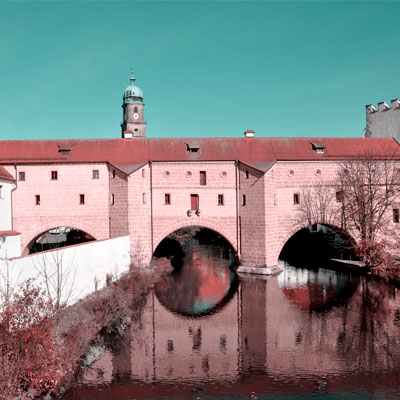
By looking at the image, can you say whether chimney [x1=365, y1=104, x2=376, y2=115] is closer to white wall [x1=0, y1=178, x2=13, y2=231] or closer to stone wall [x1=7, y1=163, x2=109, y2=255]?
stone wall [x1=7, y1=163, x2=109, y2=255]

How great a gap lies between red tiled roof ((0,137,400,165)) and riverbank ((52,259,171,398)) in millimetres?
8787

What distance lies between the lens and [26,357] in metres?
11.7

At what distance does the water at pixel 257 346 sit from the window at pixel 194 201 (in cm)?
585

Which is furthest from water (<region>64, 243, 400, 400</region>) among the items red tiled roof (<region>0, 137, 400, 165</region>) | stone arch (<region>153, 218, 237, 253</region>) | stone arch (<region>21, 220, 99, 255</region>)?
red tiled roof (<region>0, 137, 400, 165</region>)

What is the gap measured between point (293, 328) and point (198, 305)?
581 cm

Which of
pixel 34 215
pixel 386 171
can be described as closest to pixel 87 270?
pixel 34 215

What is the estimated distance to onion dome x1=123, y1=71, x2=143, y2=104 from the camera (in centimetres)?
7288

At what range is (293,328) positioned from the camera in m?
18.7

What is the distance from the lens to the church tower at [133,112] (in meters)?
71.5

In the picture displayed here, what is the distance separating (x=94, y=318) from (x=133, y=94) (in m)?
60.0

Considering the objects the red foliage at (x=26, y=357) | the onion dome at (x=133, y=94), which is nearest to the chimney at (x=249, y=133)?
the red foliage at (x=26, y=357)

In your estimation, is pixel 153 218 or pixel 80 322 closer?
pixel 80 322

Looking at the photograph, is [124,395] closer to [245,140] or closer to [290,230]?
[290,230]

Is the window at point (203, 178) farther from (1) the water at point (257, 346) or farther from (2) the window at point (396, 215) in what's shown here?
(2) the window at point (396, 215)
